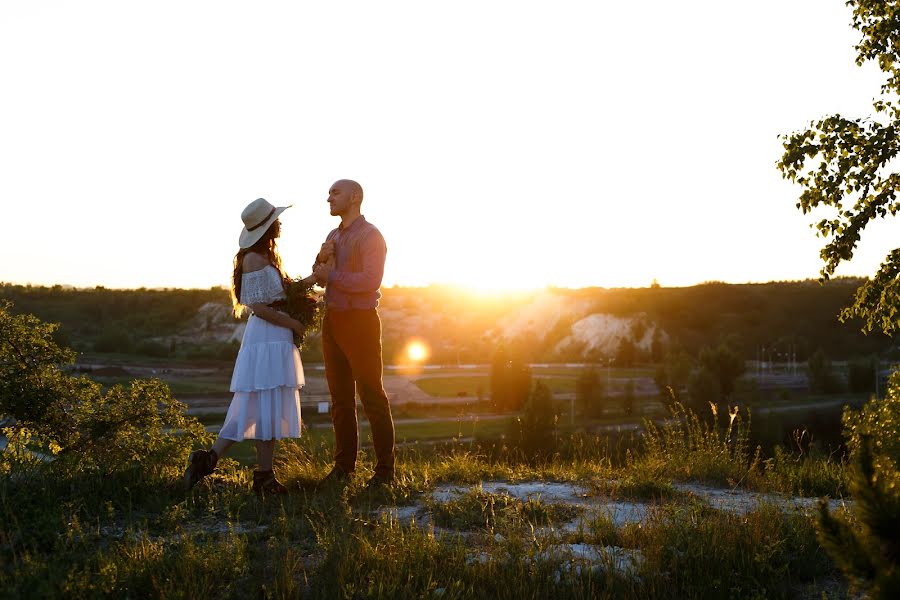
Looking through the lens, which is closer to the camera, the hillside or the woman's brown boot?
the woman's brown boot

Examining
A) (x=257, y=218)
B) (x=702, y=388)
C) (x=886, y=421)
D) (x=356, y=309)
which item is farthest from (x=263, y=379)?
(x=702, y=388)

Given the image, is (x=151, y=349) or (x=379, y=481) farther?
(x=151, y=349)

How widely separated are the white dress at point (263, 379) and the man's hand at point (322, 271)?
30 cm

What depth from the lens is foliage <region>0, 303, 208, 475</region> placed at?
612cm

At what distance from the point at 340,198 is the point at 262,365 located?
4.54ft

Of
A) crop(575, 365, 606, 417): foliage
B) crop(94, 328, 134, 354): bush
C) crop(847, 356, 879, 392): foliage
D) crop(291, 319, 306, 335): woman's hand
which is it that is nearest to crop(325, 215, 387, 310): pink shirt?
crop(291, 319, 306, 335): woman's hand

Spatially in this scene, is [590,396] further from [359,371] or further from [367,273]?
[367,273]

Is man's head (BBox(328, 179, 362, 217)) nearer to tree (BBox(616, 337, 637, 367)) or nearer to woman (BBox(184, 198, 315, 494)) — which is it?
woman (BBox(184, 198, 315, 494))

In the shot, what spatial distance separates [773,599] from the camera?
3.99m


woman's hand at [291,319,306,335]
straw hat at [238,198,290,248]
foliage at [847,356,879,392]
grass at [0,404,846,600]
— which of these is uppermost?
straw hat at [238,198,290,248]

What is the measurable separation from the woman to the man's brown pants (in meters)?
0.33

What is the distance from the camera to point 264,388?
5910 mm

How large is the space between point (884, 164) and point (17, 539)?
24.1 feet

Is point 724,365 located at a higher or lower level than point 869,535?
lower
